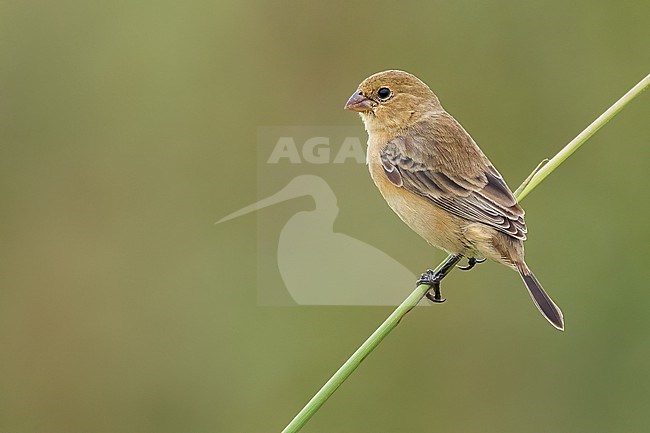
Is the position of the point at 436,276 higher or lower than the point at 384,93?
lower

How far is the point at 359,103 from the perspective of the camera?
4.57m

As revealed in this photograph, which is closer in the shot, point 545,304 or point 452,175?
point 545,304

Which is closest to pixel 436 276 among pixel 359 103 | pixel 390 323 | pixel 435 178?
pixel 435 178

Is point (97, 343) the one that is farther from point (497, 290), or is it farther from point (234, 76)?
point (497, 290)

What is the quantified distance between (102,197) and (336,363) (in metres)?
1.97

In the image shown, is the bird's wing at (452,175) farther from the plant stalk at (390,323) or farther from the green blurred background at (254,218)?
the green blurred background at (254,218)

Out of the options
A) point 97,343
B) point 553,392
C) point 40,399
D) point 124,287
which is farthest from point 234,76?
point 553,392

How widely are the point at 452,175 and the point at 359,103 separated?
570 millimetres

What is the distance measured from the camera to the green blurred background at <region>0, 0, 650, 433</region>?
5777 millimetres

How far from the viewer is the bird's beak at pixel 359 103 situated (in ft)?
14.9

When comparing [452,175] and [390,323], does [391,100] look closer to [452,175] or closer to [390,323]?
[452,175]

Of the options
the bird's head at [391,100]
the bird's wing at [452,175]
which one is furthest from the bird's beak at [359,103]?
the bird's wing at [452,175]

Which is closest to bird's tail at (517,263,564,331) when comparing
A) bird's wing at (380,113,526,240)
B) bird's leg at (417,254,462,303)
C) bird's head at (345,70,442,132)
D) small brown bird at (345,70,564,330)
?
small brown bird at (345,70,564,330)

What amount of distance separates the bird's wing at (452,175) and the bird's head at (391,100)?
3.4 inches
